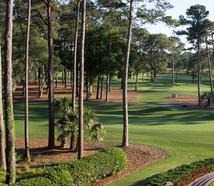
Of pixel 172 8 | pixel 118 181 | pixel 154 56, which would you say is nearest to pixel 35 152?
pixel 118 181

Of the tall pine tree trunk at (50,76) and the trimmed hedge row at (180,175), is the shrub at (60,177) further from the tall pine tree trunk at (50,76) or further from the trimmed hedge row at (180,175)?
the tall pine tree trunk at (50,76)

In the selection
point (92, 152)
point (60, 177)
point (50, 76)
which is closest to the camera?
point (60, 177)

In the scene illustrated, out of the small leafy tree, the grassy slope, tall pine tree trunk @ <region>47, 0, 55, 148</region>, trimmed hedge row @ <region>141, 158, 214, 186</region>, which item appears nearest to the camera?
trimmed hedge row @ <region>141, 158, 214, 186</region>

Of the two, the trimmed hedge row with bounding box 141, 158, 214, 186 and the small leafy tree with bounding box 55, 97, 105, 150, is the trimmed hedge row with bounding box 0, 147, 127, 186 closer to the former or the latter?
the trimmed hedge row with bounding box 141, 158, 214, 186

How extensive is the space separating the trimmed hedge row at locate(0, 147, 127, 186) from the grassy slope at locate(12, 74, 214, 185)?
859mm

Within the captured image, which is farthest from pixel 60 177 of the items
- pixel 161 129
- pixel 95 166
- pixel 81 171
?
pixel 161 129

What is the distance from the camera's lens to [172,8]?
28.5m

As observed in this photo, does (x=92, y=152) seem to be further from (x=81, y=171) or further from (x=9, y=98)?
(x=9, y=98)

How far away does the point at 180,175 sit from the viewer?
18.2 metres

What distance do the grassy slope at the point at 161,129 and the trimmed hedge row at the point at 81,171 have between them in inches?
33.8

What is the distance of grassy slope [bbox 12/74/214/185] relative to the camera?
24.8m

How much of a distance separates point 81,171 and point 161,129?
20171mm

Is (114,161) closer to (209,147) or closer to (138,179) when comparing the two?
(138,179)

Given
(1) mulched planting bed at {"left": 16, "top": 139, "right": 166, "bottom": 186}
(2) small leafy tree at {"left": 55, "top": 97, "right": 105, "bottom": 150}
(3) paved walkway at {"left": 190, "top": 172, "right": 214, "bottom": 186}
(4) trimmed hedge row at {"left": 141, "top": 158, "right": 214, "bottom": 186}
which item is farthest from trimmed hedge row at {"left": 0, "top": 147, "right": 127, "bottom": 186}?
(2) small leafy tree at {"left": 55, "top": 97, "right": 105, "bottom": 150}
